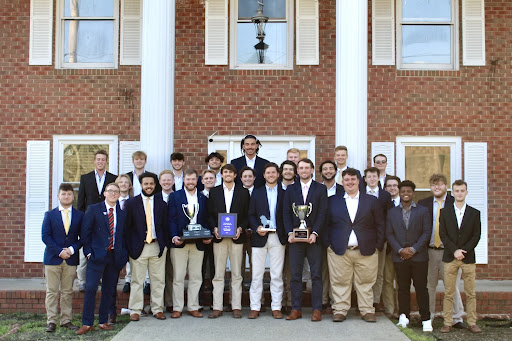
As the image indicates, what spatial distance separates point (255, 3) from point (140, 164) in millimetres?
4336

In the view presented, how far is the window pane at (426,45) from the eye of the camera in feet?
37.6

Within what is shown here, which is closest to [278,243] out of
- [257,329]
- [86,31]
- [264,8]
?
[257,329]

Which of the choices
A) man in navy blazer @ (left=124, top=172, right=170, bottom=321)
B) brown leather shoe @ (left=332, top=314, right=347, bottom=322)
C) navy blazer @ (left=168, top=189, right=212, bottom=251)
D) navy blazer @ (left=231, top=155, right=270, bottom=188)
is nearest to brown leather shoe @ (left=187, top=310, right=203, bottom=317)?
man in navy blazer @ (left=124, top=172, right=170, bottom=321)

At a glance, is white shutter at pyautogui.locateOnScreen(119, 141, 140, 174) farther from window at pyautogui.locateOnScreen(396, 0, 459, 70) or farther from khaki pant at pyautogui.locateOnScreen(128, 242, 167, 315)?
window at pyautogui.locateOnScreen(396, 0, 459, 70)

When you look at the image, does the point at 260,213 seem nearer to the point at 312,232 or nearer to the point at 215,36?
the point at 312,232

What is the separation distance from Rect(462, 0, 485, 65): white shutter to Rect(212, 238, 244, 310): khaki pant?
223 inches

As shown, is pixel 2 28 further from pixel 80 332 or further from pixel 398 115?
pixel 398 115

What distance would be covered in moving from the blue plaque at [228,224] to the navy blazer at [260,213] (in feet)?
0.85

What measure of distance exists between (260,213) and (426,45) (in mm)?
5188

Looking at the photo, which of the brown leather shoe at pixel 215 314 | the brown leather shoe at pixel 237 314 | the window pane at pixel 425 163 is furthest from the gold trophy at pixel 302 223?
the window pane at pixel 425 163

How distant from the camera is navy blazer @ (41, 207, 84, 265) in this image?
7754 millimetres

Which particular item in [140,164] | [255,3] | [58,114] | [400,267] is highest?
[255,3]

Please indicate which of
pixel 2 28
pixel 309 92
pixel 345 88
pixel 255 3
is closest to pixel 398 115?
pixel 309 92

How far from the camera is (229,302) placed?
28.7ft
